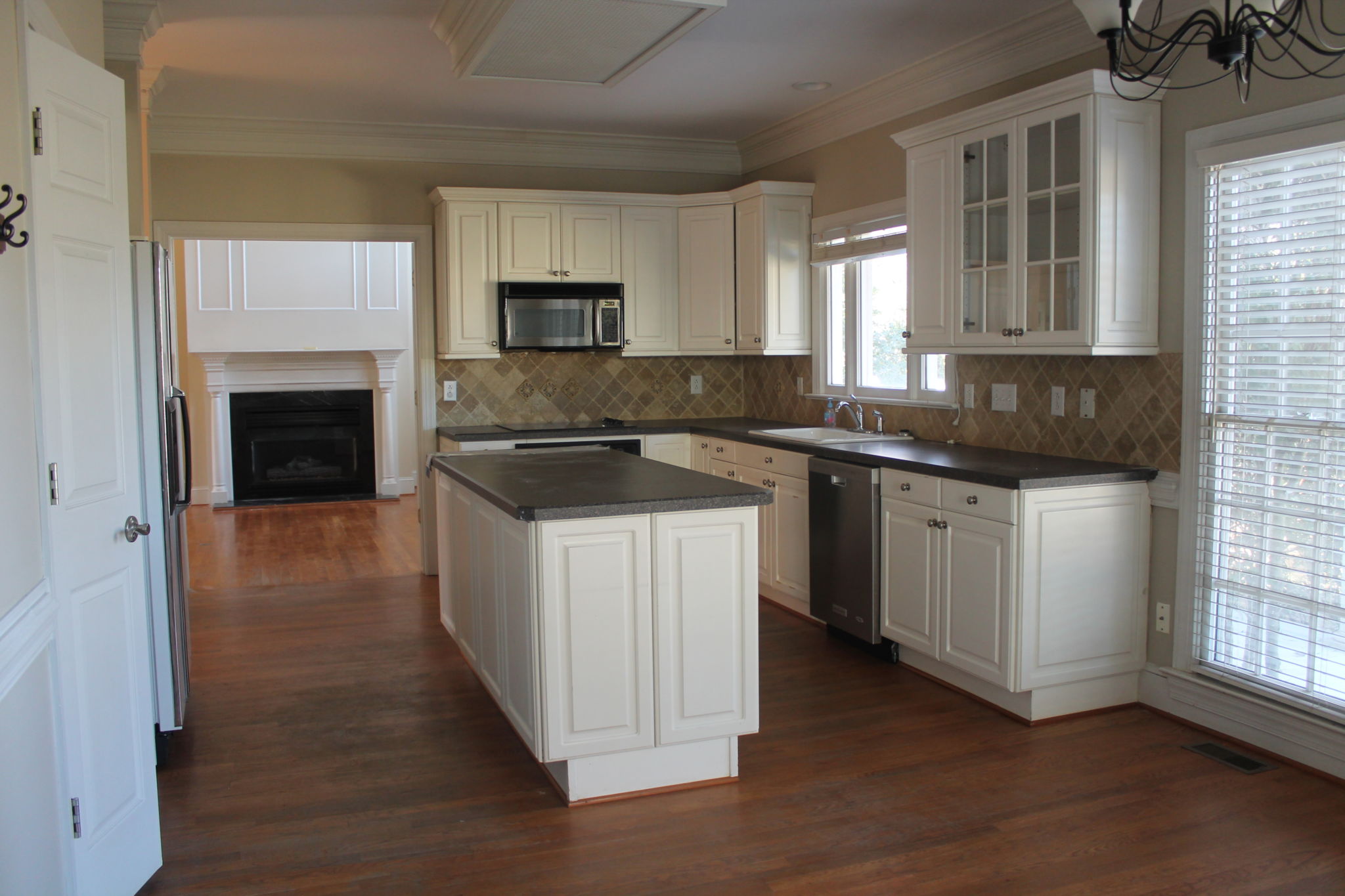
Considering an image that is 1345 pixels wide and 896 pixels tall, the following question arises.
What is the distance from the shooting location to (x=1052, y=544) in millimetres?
3520

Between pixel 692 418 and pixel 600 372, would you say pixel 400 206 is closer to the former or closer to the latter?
pixel 600 372

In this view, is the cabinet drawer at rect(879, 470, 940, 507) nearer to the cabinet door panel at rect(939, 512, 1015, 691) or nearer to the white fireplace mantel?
the cabinet door panel at rect(939, 512, 1015, 691)

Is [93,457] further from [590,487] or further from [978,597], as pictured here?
[978,597]

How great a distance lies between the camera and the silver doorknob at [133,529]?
254 centimetres

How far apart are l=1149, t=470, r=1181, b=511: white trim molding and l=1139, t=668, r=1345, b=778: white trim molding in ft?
1.89

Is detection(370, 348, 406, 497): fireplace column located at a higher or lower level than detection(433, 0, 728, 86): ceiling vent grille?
lower

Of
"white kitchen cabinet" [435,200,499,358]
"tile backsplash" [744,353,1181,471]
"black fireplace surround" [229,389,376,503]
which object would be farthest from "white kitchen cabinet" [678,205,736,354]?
"black fireplace surround" [229,389,376,503]

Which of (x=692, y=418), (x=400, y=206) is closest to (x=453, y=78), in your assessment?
(x=400, y=206)

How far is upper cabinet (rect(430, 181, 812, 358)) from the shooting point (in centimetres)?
577

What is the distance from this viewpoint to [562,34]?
3605 millimetres

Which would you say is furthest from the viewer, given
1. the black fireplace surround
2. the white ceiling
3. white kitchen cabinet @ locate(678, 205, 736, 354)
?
the black fireplace surround

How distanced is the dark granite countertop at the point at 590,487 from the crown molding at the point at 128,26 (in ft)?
6.53

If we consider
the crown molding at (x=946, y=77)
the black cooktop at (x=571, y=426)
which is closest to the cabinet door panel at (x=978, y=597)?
the crown molding at (x=946, y=77)

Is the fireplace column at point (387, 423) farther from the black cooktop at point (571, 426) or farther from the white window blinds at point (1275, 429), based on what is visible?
the white window blinds at point (1275, 429)
